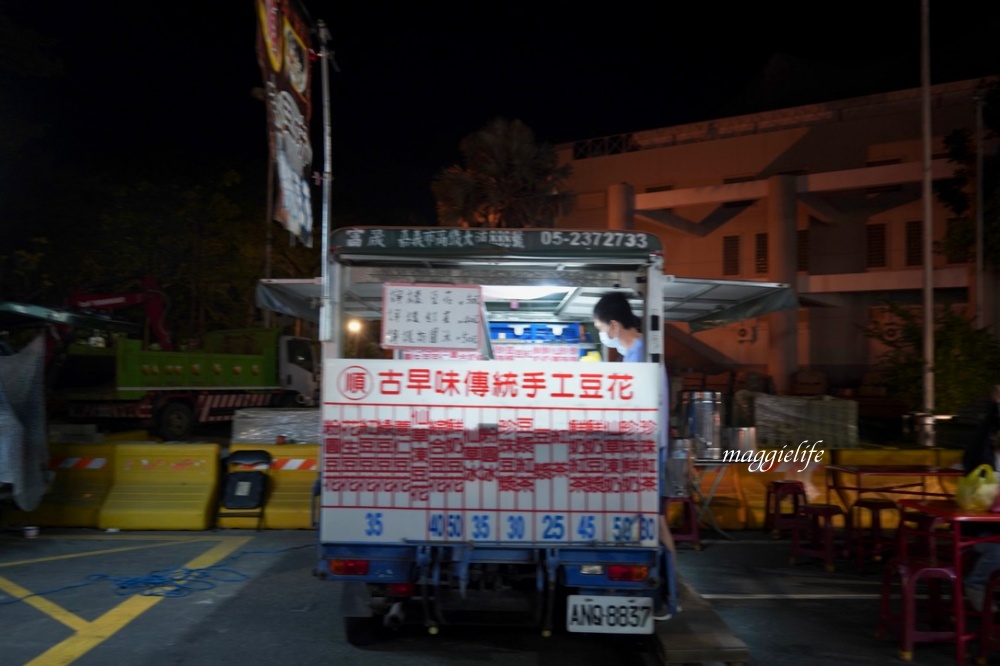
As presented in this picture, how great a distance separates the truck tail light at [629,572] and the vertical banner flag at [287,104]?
14.2 feet

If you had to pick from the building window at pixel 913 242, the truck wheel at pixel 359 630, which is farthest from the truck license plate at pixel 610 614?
the building window at pixel 913 242

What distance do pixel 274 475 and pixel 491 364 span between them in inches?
244

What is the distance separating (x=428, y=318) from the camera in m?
5.74

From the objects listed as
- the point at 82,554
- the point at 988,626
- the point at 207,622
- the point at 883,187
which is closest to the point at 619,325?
the point at 988,626

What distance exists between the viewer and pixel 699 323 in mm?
9719

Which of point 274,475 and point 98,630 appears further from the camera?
point 274,475

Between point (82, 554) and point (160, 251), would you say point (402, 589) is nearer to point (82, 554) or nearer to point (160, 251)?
point (82, 554)

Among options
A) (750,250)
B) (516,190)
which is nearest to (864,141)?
(750,250)

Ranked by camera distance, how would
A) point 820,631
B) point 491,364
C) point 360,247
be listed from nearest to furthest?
point 491,364
point 360,247
point 820,631

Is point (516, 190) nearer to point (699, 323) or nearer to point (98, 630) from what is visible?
point (699, 323)

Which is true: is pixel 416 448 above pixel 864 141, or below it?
below

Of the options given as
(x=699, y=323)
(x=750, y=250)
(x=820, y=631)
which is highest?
(x=750, y=250)

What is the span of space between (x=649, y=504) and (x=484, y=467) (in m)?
1.00

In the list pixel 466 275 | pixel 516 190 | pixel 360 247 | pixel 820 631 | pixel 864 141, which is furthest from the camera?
pixel 864 141
